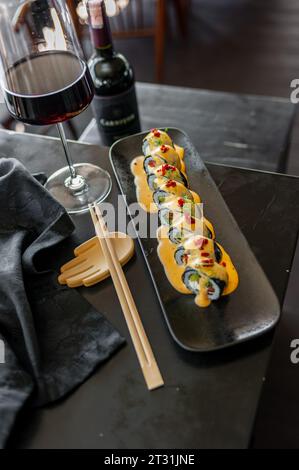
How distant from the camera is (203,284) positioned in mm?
678

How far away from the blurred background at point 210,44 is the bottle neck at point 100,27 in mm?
727

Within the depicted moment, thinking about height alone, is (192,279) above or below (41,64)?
below

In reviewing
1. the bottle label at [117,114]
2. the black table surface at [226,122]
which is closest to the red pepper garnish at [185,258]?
the bottle label at [117,114]

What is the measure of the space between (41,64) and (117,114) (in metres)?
0.34

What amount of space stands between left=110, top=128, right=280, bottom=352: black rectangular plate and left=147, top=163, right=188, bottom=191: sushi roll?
0.20ft

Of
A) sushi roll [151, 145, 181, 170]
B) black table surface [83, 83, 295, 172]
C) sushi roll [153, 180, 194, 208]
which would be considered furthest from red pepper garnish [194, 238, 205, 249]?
black table surface [83, 83, 295, 172]

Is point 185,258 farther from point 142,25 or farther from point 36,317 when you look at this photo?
point 142,25

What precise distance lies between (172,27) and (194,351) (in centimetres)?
235

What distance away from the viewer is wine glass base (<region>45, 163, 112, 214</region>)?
90cm

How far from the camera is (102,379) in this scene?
0.65 meters

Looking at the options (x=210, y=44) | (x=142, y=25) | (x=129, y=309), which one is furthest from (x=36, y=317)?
(x=210, y=44)

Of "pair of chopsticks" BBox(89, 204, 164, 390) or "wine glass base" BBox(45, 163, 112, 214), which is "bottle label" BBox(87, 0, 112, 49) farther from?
"pair of chopsticks" BBox(89, 204, 164, 390)

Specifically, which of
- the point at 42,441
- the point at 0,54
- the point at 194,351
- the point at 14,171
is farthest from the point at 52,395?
the point at 0,54
